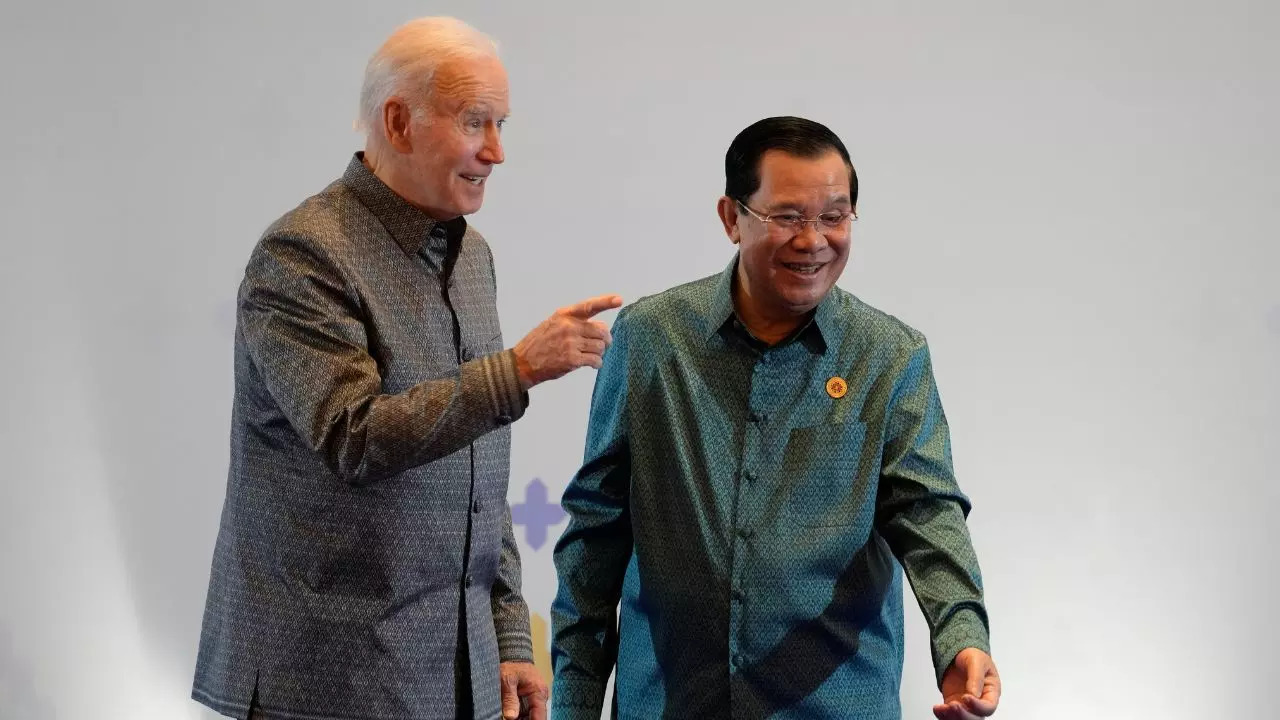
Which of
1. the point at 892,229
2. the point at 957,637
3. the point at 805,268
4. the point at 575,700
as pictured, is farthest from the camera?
the point at 892,229

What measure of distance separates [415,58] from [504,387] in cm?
47

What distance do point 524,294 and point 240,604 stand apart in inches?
77.2

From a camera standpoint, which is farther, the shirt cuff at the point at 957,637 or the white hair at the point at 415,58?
the shirt cuff at the point at 957,637

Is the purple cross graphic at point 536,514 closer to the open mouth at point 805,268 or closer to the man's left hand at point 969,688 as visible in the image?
the open mouth at point 805,268

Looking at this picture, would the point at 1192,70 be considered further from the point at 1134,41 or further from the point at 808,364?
the point at 808,364

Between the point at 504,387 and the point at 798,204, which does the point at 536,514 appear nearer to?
the point at 798,204

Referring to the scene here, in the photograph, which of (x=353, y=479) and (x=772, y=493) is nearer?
(x=353, y=479)

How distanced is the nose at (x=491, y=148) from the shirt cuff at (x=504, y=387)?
332mm

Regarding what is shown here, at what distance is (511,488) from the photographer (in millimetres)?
3738

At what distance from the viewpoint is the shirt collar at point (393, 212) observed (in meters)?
1.90

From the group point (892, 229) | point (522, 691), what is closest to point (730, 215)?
point (522, 691)

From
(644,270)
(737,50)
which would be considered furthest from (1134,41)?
(644,270)

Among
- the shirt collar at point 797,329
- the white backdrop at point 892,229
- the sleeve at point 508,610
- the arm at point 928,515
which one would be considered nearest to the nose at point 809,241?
the shirt collar at point 797,329

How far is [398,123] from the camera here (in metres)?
1.90
